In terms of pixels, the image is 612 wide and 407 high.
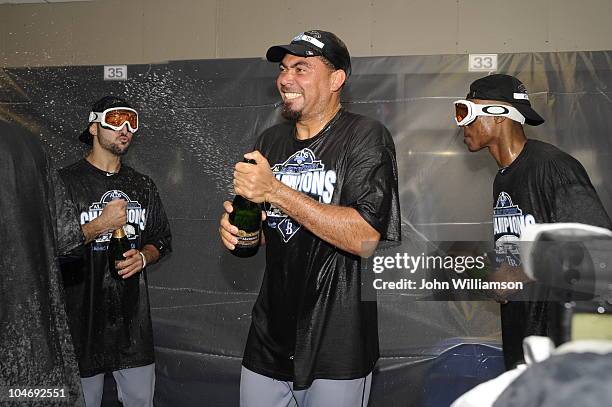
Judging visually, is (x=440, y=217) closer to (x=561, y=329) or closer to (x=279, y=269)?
(x=279, y=269)

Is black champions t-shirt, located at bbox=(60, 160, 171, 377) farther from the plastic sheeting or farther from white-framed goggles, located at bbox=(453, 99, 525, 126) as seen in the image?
white-framed goggles, located at bbox=(453, 99, 525, 126)

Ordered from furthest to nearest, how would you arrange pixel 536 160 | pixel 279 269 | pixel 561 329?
1. pixel 536 160
2. pixel 279 269
3. pixel 561 329

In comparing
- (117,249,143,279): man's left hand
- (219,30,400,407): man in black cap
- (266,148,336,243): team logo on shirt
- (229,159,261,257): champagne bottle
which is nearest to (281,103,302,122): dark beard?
(219,30,400,407): man in black cap

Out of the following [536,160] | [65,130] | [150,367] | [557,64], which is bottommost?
[150,367]

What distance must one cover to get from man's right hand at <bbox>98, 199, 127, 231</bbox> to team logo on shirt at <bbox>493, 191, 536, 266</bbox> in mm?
1349

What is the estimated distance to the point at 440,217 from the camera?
296 centimetres

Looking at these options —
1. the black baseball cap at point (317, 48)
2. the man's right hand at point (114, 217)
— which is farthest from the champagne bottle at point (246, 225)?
the man's right hand at point (114, 217)

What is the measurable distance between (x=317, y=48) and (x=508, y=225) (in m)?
0.79

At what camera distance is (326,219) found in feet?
5.30

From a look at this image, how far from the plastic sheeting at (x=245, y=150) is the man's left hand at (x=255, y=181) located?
1283 mm

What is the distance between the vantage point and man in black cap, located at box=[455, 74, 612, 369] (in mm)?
1550

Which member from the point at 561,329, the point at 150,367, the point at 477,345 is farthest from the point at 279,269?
the point at 477,345

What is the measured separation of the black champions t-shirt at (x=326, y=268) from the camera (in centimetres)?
170

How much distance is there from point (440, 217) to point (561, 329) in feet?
6.94
